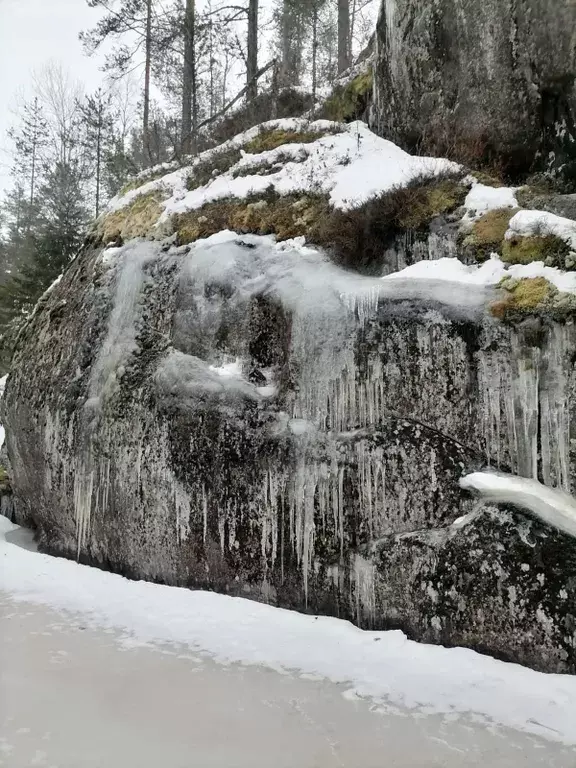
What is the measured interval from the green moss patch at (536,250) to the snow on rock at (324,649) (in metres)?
3.01

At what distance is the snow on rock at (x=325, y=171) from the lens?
18.6ft

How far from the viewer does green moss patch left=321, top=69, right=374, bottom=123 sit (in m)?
8.05

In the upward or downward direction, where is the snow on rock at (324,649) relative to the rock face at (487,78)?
downward

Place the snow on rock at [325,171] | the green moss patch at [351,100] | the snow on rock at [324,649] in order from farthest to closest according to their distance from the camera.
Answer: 1. the green moss patch at [351,100]
2. the snow on rock at [325,171]
3. the snow on rock at [324,649]

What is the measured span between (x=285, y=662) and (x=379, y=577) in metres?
0.94

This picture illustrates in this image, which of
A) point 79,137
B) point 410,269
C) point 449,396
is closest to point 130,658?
point 449,396

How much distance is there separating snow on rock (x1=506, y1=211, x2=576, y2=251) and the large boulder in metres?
0.54

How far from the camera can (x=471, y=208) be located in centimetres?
496

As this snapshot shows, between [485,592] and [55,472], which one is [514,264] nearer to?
[485,592]

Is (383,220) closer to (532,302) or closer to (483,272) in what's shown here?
(483,272)

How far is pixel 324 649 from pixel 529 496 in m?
1.83

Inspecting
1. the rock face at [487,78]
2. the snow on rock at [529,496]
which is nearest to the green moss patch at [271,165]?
the rock face at [487,78]

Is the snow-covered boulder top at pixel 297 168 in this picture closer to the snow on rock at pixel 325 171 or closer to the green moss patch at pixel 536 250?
the snow on rock at pixel 325 171

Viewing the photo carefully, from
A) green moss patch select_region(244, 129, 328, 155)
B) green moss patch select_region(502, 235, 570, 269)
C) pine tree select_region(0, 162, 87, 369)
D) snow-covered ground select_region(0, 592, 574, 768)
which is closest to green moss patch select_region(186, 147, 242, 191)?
green moss patch select_region(244, 129, 328, 155)
